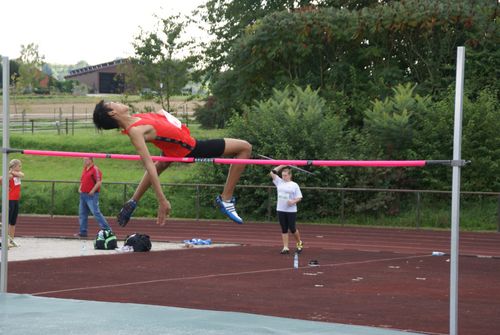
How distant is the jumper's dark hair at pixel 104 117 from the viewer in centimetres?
878

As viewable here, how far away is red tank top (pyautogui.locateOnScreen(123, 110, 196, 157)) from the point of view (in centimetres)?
885

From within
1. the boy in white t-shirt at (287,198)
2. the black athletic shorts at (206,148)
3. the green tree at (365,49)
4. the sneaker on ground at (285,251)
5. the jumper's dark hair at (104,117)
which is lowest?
the sneaker on ground at (285,251)

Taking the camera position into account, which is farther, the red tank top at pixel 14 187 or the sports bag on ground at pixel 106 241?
the sports bag on ground at pixel 106 241

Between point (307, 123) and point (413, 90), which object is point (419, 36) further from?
point (307, 123)

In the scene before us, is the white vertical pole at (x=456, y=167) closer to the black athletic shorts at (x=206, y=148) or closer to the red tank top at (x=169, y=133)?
the black athletic shorts at (x=206, y=148)

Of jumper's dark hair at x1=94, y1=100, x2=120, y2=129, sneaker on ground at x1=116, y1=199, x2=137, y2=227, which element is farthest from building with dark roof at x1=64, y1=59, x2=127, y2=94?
jumper's dark hair at x1=94, y1=100, x2=120, y2=129

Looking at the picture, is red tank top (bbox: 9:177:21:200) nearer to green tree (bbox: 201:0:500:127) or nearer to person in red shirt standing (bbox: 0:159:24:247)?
person in red shirt standing (bbox: 0:159:24:247)

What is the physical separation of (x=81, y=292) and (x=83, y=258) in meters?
4.50

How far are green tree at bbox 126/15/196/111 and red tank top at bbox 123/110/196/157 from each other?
33189 mm

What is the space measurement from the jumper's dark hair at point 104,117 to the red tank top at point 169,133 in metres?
0.13

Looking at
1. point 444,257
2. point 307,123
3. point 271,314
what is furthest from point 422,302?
point 307,123

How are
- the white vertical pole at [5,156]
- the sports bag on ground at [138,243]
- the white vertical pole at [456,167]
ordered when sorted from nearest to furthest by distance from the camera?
the white vertical pole at [456,167]
the white vertical pole at [5,156]
the sports bag on ground at [138,243]

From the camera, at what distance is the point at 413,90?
28.9 m

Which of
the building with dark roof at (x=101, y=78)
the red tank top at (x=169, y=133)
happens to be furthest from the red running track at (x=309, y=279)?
the building with dark roof at (x=101, y=78)
